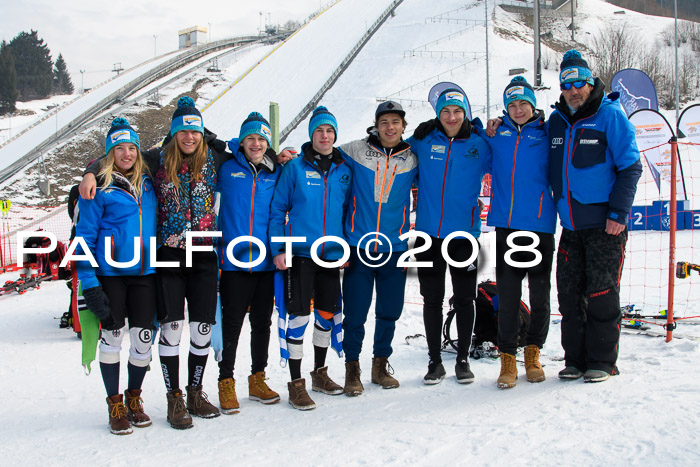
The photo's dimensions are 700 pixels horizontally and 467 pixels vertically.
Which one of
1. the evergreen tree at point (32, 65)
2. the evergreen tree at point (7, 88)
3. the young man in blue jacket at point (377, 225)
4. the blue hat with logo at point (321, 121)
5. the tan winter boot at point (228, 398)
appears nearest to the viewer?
the tan winter boot at point (228, 398)

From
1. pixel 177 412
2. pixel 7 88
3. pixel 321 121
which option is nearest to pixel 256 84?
pixel 7 88

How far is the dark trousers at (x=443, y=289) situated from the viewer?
154 inches

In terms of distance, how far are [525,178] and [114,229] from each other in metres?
2.66

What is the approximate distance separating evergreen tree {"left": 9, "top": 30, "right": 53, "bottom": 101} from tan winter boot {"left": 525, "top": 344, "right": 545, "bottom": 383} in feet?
242

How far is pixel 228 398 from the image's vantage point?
3559mm

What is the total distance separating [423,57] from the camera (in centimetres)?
4044

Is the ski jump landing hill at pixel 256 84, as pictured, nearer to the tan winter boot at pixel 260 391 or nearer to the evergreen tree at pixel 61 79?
the tan winter boot at pixel 260 391

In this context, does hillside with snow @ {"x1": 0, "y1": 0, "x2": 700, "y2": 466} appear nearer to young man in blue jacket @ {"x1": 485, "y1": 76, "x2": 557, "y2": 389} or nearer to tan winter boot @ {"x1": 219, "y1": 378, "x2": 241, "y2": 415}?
tan winter boot @ {"x1": 219, "y1": 378, "x2": 241, "y2": 415}

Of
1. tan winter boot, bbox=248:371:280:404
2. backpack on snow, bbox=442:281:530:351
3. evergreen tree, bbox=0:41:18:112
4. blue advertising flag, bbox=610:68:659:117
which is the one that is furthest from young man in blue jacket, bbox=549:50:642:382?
evergreen tree, bbox=0:41:18:112

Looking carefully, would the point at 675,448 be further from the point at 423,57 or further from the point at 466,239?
the point at 423,57

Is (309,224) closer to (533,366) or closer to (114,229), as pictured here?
(114,229)

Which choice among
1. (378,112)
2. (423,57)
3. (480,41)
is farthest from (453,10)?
(378,112)

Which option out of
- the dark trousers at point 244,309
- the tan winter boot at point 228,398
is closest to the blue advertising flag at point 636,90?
the dark trousers at point 244,309
